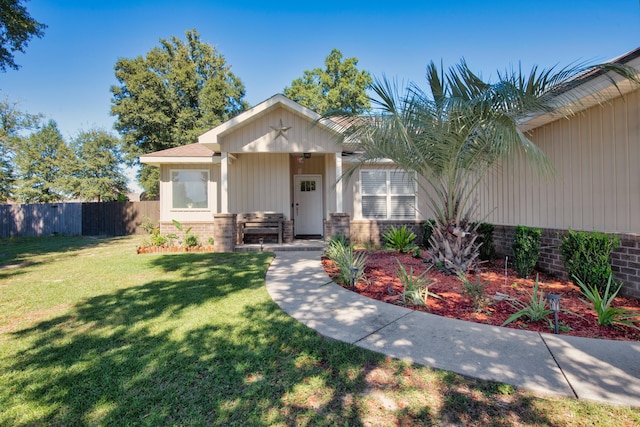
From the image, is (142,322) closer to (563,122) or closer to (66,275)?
(66,275)

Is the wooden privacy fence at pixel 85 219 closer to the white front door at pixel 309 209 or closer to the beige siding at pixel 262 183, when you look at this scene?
the beige siding at pixel 262 183

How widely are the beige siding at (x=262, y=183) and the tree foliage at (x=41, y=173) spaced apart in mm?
23192

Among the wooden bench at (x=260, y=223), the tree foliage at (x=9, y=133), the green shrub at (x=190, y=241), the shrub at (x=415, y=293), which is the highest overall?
the tree foliage at (x=9, y=133)

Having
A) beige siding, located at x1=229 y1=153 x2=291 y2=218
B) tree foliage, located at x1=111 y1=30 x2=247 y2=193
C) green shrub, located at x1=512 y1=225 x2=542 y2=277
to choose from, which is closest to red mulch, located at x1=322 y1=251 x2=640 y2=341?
green shrub, located at x1=512 y1=225 x2=542 y2=277

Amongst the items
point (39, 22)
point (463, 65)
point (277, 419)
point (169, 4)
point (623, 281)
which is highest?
point (169, 4)

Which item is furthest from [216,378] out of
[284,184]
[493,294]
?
[284,184]

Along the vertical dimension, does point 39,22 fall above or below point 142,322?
above

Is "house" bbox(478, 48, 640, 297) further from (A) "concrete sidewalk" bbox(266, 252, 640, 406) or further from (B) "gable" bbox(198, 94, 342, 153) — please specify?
(B) "gable" bbox(198, 94, 342, 153)

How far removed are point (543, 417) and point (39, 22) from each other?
17.4m

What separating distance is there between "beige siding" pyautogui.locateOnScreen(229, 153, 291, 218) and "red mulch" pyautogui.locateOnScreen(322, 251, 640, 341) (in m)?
4.15

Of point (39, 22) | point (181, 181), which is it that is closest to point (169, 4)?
point (39, 22)

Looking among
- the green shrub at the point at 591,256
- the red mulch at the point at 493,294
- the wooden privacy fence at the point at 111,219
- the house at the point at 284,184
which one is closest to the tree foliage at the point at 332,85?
the wooden privacy fence at the point at 111,219

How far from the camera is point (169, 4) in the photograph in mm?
12250

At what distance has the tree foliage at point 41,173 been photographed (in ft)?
80.7
